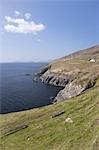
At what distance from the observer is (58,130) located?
1887 inches

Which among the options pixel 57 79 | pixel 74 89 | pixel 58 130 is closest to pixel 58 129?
pixel 58 130

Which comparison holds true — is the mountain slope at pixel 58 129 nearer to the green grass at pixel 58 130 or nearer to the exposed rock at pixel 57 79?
the green grass at pixel 58 130

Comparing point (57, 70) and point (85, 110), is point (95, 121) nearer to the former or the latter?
point (85, 110)

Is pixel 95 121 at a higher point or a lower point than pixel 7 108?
higher

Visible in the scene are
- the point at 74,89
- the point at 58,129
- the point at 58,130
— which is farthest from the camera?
the point at 74,89

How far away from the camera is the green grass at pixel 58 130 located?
135 ft

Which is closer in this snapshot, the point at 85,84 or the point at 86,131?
the point at 86,131

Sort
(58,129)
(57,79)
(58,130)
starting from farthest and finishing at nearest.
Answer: (57,79)
(58,129)
(58,130)

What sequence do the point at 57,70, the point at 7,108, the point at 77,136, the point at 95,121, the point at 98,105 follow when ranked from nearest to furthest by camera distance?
1. the point at 77,136
2. the point at 95,121
3. the point at 98,105
4. the point at 7,108
5. the point at 57,70

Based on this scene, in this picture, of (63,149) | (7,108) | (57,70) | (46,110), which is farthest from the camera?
(57,70)

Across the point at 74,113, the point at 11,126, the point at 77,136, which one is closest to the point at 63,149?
the point at 77,136

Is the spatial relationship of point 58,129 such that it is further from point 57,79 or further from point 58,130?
point 57,79

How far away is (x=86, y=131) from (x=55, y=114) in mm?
15726

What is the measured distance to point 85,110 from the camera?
55875 millimetres
